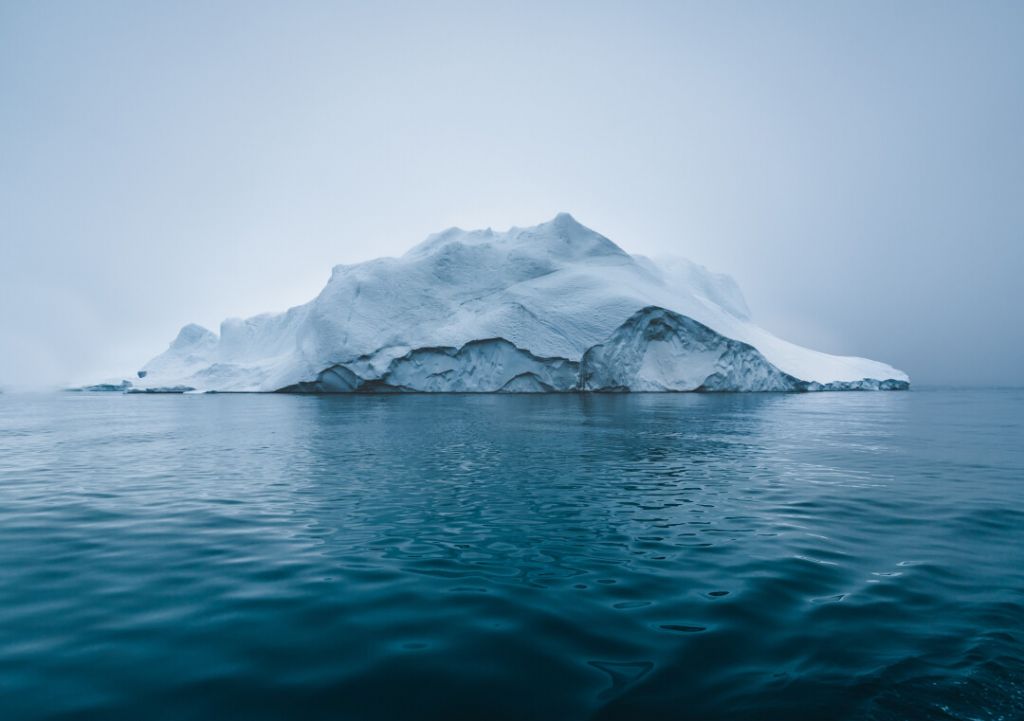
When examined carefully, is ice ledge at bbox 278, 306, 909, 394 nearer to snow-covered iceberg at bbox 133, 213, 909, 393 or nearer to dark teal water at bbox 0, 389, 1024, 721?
snow-covered iceberg at bbox 133, 213, 909, 393

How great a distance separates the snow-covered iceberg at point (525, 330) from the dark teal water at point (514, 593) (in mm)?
35257

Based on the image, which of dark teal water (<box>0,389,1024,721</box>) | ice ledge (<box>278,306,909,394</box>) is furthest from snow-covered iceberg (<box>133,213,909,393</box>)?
dark teal water (<box>0,389,1024,721</box>)

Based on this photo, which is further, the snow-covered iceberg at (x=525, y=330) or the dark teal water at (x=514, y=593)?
the snow-covered iceberg at (x=525, y=330)

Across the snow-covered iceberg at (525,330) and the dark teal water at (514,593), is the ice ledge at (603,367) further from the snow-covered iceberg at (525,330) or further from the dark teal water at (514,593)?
the dark teal water at (514,593)

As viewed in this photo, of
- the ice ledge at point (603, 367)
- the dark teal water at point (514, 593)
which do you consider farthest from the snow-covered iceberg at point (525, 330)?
the dark teal water at point (514, 593)

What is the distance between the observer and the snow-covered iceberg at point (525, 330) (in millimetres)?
45219

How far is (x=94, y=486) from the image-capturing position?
8852mm

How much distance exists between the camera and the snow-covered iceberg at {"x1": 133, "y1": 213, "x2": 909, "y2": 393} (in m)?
45.2

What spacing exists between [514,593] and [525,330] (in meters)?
41.4

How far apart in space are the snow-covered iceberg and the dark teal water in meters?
35.3

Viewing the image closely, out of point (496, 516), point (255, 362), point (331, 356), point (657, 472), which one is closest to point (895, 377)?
point (331, 356)

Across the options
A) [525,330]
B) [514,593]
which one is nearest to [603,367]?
[525,330]

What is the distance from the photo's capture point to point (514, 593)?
4.26 metres

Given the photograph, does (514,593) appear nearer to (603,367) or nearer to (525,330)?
(525,330)
